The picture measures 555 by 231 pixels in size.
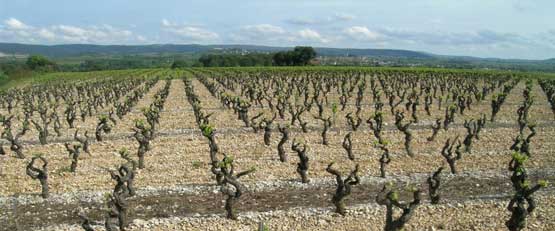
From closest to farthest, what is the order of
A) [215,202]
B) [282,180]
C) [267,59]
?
1. [215,202]
2. [282,180]
3. [267,59]

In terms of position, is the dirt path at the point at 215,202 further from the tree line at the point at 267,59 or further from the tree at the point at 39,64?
the tree at the point at 39,64

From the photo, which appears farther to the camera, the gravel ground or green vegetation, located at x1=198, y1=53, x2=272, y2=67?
green vegetation, located at x1=198, y1=53, x2=272, y2=67

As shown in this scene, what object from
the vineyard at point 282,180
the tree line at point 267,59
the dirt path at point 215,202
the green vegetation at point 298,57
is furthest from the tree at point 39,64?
the dirt path at point 215,202

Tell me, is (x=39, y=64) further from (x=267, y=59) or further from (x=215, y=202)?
(x=215, y=202)

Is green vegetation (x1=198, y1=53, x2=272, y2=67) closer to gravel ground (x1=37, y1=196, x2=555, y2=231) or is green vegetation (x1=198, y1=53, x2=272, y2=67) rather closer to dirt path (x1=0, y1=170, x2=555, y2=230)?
dirt path (x1=0, y1=170, x2=555, y2=230)

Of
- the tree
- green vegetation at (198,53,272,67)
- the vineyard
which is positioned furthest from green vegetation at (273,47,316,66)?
the vineyard

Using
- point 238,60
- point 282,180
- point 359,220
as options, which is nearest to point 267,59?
point 238,60

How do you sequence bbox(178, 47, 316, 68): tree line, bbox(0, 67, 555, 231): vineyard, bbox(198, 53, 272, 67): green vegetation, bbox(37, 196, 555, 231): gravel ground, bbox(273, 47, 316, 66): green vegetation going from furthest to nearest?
1. bbox(198, 53, 272, 67): green vegetation
2. bbox(178, 47, 316, 68): tree line
3. bbox(273, 47, 316, 66): green vegetation
4. bbox(0, 67, 555, 231): vineyard
5. bbox(37, 196, 555, 231): gravel ground

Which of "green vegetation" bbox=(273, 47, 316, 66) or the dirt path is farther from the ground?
"green vegetation" bbox=(273, 47, 316, 66)

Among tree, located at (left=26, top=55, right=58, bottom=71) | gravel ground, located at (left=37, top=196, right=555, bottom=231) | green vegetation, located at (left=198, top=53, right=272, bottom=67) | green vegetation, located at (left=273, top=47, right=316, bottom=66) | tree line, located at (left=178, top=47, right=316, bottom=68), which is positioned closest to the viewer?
gravel ground, located at (left=37, top=196, right=555, bottom=231)

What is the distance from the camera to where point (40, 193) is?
18109mm

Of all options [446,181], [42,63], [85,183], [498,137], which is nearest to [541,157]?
[498,137]

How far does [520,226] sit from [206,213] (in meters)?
8.35

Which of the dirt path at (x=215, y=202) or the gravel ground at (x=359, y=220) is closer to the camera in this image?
the gravel ground at (x=359, y=220)
